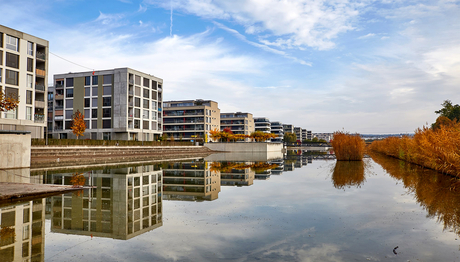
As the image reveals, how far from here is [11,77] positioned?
1692 inches

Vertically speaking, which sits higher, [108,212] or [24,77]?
[24,77]

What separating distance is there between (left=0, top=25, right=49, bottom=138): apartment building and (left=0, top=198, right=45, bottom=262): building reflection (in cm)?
3777

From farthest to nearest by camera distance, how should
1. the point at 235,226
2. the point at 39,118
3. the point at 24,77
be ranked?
the point at 39,118 → the point at 24,77 → the point at 235,226

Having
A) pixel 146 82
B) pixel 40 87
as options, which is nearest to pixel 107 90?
pixel 146 82

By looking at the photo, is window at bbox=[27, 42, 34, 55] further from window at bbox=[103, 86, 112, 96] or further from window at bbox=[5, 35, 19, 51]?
window at bbox=[103, 86, 112, 96]

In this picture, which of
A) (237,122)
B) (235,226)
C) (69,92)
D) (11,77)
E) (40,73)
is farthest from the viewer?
(237,122)

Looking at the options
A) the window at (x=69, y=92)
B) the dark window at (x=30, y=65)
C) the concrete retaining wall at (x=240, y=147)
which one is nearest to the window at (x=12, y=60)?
the dark window at (x=30, y=65)

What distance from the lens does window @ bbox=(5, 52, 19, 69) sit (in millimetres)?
42375

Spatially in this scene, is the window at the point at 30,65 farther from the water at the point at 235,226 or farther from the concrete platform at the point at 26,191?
the water at the point at 235,226

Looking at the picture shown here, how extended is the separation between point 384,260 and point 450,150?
1289cm

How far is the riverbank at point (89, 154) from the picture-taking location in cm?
3194

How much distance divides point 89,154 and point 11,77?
15.6 m

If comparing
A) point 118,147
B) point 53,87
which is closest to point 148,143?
point 118,147

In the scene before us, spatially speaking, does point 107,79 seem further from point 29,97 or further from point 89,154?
point 89,154
